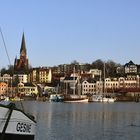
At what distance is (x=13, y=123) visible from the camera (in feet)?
59.2

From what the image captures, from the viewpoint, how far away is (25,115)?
60.0 feet

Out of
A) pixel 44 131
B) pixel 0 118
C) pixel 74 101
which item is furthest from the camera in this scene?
pixel 74 101

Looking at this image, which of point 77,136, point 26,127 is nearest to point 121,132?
point 77,136

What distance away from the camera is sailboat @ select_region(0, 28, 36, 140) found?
58.1 feet

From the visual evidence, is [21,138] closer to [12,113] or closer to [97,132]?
[12,113]

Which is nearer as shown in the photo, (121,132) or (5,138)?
(5,138)

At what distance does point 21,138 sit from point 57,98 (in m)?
143

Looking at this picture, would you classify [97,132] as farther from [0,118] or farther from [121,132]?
[0,118]

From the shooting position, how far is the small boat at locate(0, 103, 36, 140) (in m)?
17.7

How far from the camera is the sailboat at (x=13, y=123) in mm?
17719

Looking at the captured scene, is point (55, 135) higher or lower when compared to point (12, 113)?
lower

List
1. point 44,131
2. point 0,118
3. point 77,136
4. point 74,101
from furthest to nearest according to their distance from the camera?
1. point 74,101
2. point 44,131
3. point 77,136
4. point 0,118

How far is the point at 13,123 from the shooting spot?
1805 centimetres

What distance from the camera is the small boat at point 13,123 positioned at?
17.7m
